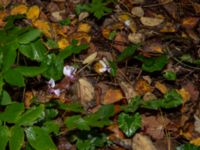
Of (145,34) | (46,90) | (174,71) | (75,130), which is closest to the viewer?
(75,130)

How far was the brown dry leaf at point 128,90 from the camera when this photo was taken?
1.83 meters

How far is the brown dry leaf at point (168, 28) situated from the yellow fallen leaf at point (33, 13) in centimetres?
69

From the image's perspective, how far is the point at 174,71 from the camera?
1968 mm

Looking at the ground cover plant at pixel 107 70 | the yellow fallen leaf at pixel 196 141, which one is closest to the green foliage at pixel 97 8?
the ground cover plant at pixel 107 70

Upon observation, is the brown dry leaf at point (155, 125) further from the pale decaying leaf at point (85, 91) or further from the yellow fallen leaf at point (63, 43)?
the yellow fallen leaf at point (63, 43)

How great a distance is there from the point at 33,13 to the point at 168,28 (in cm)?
75

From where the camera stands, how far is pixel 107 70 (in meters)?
1.91

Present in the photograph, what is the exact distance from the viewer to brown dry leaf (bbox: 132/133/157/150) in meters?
1.68

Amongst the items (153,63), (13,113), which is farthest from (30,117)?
(153,63)

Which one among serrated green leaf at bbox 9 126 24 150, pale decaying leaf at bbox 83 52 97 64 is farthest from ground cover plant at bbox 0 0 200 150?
serrated green leaf at bbox 9 126 24 150

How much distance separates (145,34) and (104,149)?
2.43 ft

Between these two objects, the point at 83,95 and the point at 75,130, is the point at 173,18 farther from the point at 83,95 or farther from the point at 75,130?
the point at 75,130

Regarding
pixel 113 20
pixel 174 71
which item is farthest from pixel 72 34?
pixel 174 71

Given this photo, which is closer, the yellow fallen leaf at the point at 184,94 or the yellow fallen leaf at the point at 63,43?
the yellow fallen leaf at the point at 184,94
